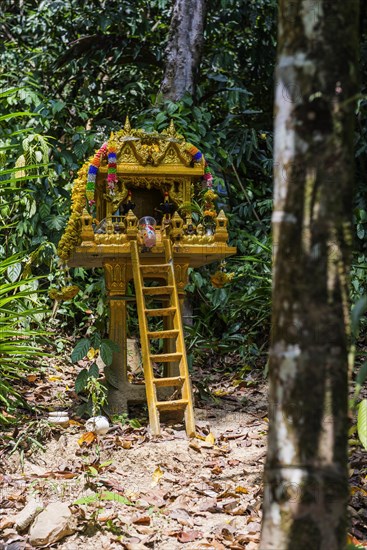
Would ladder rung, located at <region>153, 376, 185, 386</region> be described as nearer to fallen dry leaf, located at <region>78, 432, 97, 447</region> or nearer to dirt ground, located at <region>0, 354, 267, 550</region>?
dirt ground, located at <region>0, 354, 267, 550</region>

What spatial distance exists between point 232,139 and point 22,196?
8.26 ft

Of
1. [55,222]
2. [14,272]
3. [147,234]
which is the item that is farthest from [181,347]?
[55,222]

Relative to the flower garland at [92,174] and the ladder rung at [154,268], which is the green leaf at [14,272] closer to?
the flower garland at [92,174]

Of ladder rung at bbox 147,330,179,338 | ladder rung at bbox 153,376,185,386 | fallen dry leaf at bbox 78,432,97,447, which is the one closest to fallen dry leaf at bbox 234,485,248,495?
fallen dry leaf at bbox 78,432,97,447

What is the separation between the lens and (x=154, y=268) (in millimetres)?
5258

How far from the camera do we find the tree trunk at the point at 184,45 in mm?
7414

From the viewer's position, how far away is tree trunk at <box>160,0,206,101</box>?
7414 millimetres

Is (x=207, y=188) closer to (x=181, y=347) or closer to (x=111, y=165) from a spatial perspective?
(x=111, y=165)

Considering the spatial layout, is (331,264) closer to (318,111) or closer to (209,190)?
(318,111)

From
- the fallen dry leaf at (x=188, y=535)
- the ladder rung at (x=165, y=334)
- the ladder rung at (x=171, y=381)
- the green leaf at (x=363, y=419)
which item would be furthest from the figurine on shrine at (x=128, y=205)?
the green leaf at (x=363, y=419)

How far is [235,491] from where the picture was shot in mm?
3680

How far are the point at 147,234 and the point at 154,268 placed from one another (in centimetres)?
28

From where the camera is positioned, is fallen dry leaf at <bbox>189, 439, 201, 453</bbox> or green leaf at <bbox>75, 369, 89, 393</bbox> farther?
green leaf at <bbox>75, 369, 89, 393</bbox>

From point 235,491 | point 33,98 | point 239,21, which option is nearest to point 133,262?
point 235,491
